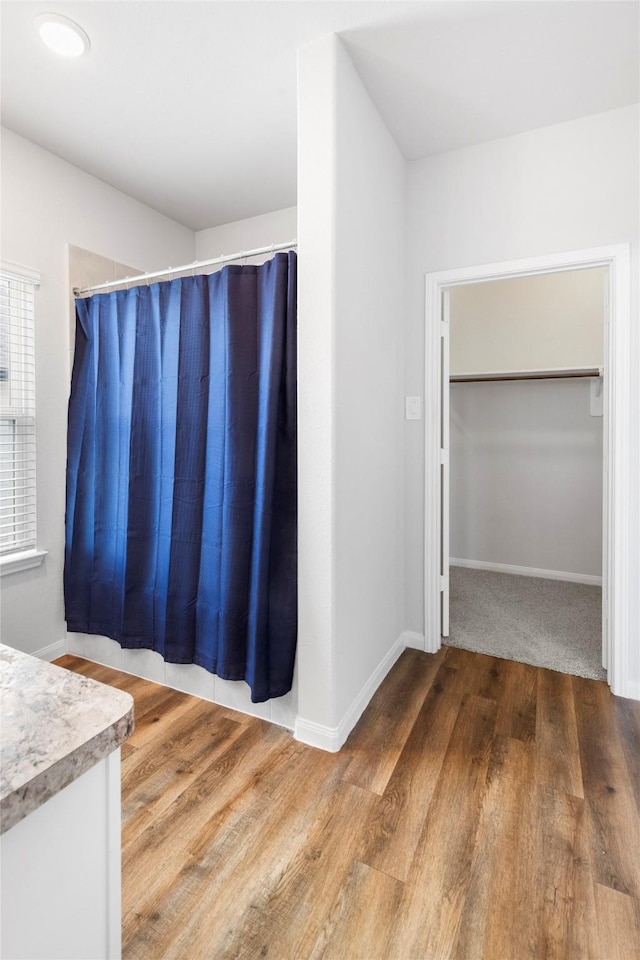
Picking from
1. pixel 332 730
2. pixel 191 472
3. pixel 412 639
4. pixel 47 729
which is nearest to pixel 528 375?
pixel 412 639

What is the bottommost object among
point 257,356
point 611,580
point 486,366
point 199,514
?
point 611,580

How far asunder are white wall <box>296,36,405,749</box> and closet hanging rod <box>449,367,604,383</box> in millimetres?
1881

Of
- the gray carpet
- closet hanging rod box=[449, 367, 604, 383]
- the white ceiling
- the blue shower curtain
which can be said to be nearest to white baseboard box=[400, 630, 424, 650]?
the gray carpet

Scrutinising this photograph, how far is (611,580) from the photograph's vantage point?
7.45 ft

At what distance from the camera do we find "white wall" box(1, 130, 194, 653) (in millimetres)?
2283

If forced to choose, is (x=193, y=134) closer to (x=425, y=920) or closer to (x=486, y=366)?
(x=486, y=366)

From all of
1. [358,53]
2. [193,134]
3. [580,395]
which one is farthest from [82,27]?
[580,395]

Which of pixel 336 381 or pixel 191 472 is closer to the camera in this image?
pixel 336 381

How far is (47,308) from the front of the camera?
2.42 metres

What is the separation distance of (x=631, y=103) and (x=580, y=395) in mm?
2029

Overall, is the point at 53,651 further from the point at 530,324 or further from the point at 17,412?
the point at 530,324

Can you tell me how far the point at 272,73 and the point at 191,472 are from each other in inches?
65.4

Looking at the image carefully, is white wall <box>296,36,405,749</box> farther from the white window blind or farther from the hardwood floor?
the white window blind

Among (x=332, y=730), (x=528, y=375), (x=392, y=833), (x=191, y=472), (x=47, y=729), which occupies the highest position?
(x=528, y=375)
